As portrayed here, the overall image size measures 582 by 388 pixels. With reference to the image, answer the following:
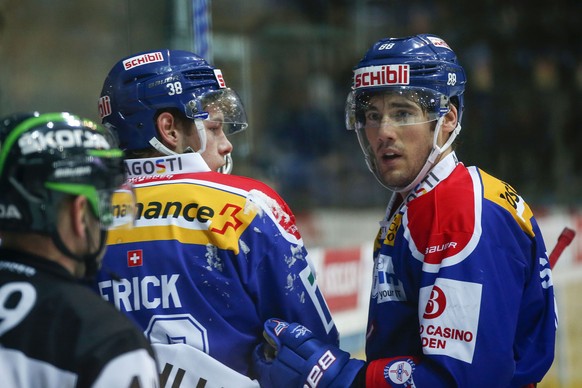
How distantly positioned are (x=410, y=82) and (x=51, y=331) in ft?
4.15

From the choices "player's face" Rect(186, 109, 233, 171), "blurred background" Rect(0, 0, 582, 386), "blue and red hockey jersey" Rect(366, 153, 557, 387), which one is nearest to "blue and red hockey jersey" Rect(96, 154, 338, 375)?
"player's face" Rect(186, 109, 233, 171)

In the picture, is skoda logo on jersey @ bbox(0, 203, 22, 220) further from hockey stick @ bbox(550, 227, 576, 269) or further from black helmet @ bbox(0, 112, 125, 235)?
hockey stick @ bbox(550, 227, 576, 269)

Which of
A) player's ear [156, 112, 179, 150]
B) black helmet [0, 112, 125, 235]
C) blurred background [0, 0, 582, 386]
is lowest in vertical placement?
blurred background [0, 0, 582, 386]

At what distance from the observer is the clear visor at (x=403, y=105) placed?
2537 millimetres

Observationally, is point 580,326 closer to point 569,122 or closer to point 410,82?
point 569,122

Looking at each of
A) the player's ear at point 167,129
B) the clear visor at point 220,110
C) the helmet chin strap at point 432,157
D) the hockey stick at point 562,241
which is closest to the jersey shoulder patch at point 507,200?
the helmet chin strap at point 432,157

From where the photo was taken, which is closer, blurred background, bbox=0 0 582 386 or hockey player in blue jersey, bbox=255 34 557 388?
hockey player in blue jersey, bbox=255 34 557 388

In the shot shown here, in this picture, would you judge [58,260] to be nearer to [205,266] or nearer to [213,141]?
[205,266]

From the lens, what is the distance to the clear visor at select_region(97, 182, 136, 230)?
5.80 ft

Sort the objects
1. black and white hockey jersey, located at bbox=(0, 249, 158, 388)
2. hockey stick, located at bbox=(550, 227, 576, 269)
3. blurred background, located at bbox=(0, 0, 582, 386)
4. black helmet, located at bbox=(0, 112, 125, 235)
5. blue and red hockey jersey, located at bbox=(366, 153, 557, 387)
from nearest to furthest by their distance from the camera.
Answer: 1. black and white hockey jersey, located at bbox=(0, 249, 158, 388)
2. black helmet, located at bbox=(0, 112, 125, 235)
3. blue and red hockey jersey, located at bbox=(366, 153, 557, 387)
4. hockey stick, located at bbox=(550, 227, 576, 269)
5. blurred background, located at bbox=(0, 0, 582, 386)

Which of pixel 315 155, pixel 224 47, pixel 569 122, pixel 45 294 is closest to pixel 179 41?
pixel 224 47

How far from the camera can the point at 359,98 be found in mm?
2648

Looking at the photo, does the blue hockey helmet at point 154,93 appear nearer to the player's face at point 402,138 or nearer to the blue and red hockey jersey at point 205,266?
the blue and red hockey jersey at point 205,266

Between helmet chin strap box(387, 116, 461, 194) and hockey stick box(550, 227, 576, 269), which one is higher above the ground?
helmet chin strap box(387, 116, 461, 194)
